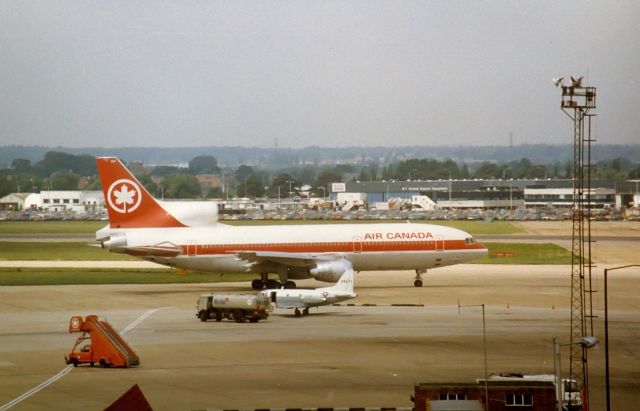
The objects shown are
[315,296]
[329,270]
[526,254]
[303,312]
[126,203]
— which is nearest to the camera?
[315,296]

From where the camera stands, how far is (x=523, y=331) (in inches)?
2219

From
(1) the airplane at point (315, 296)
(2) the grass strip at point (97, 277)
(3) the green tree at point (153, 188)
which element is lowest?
(2) the grass strip at point (97, 277)

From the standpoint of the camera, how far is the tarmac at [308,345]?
40.3 meters

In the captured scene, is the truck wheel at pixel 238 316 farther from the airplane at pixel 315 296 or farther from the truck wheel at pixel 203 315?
the airplane at pixel 315 296

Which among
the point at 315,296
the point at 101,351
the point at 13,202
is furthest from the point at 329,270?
the point at 13,202

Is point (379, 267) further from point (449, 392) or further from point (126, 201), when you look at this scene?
point (449, 392)

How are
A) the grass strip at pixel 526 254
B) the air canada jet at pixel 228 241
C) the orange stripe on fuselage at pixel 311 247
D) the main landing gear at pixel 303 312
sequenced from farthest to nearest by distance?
1. the grass strip at pixel 526 254
2. the orange stripe on fuselage at pixel 311 247
3. the air canada jet at pixel 228 241
4. the main landing gear at pixel 303 312

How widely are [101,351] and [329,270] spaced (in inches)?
1087

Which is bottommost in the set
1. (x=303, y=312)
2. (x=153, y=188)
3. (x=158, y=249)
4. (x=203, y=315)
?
(x=303, y=312)

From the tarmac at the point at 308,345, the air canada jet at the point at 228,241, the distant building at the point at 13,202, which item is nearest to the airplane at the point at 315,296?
the tarmac at the point at 308,345

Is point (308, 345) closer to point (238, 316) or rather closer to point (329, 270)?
point (238, 316)

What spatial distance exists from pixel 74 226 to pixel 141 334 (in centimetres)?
11402

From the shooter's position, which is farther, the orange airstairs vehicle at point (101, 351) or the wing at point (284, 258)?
the wing at point (284, 258)

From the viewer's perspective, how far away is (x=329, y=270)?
7294cm
